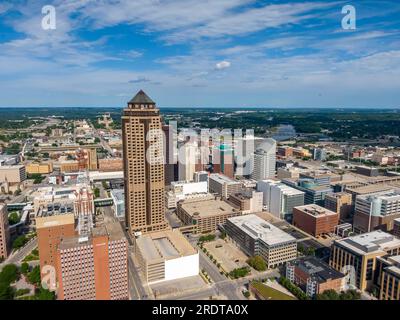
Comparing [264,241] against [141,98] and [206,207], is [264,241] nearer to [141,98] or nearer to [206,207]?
[206,207]

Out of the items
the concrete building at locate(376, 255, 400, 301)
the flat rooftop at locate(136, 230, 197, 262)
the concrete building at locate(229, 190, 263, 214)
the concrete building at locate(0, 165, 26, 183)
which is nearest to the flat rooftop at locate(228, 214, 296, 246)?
the concrete building at locate(229, 190, 263, 214)

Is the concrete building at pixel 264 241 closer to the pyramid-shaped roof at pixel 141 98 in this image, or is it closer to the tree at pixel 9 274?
the pyramid-shaped roof at pixel 141 98

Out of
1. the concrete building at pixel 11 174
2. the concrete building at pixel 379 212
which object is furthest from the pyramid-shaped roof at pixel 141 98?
the concrete building at pixel 11 174

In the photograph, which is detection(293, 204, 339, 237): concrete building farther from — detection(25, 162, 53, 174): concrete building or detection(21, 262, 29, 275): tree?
detection(25, 162, 53, 174): concrete building

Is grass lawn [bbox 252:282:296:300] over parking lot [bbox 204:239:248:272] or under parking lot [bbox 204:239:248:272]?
over

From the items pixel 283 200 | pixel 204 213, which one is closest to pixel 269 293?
pixel 204 213
